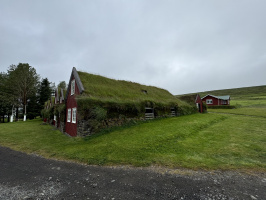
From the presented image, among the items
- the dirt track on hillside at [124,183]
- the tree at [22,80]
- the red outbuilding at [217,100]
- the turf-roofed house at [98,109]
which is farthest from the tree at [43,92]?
the red outbuilding at [217,100]

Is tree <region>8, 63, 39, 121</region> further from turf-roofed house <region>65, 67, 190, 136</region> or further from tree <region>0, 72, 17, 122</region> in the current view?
turf-roofed house <region>65, 67, 190, 136</region>

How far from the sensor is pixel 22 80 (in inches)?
1331

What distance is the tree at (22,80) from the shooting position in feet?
108

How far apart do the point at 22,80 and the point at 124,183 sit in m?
42.2

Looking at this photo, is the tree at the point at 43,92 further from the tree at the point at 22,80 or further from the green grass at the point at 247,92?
the green grass at the point at 247,92

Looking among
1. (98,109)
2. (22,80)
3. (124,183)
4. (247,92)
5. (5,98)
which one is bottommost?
(124,183)

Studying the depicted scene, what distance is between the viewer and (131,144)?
880 cm

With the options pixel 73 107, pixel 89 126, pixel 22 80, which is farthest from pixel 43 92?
pixel 89 126

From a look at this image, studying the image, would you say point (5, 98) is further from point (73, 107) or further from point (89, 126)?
point (89, 126)

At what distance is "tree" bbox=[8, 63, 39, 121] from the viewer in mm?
32869

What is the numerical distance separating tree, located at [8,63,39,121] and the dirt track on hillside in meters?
37.1

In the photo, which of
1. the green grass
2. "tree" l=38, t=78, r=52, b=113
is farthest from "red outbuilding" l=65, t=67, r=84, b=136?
the green grass

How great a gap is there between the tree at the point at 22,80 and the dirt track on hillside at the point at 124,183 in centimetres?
3709

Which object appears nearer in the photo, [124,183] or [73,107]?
[124,183]
